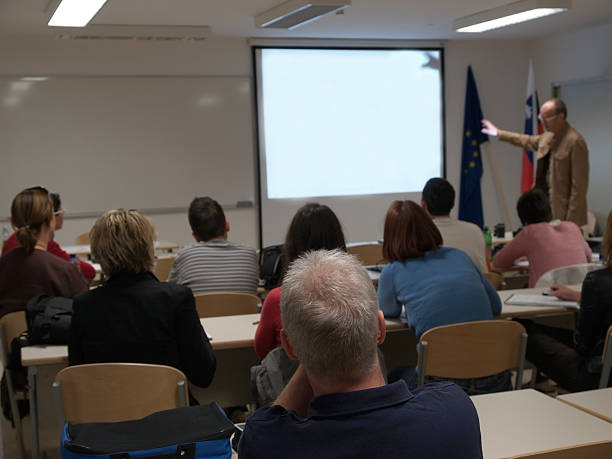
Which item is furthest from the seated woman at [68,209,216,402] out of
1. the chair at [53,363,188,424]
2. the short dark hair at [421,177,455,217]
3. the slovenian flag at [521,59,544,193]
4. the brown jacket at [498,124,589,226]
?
the slovenian flag at [521,59,544,193]

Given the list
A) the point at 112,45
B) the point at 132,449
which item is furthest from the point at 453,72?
the point at 132,449

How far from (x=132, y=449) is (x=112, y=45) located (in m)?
6.56

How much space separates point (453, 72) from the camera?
8734 millimetres

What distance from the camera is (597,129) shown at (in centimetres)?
802

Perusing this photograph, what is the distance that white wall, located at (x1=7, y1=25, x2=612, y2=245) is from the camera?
7.24m

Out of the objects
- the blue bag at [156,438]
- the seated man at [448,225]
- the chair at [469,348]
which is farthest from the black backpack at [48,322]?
the seated man at [448,225]

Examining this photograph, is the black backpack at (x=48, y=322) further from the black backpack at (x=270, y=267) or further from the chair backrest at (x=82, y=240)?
the chair backrest at (x=82, y=240)

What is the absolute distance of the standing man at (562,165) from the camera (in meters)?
6.43

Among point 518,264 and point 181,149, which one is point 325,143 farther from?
point 518,264

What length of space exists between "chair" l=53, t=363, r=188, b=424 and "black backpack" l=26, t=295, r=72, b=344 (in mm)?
604

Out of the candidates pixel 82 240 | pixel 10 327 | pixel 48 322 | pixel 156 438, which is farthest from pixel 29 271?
pixel 82 240

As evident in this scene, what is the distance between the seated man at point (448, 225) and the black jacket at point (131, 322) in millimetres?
2131

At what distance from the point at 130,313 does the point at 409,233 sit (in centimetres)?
133

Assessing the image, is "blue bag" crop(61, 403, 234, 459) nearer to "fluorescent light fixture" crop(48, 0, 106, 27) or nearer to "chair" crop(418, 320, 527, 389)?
"chair" crop(418, 320, 527, 389)
